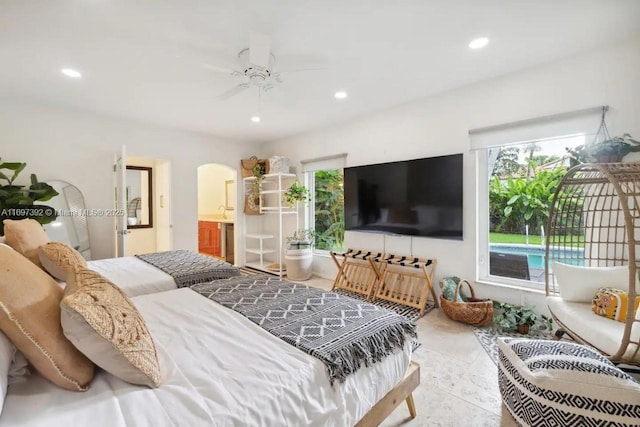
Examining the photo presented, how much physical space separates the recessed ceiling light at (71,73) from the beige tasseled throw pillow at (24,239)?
1486 mm

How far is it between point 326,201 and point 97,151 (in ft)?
11.1

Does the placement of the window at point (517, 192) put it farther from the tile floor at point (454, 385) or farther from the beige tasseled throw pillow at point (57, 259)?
the beige tasseled throw pillow at point (57, 259)

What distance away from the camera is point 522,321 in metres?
2.52

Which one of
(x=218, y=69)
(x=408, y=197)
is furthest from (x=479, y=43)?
(x=218, y=69)

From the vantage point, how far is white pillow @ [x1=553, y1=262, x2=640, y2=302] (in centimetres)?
202

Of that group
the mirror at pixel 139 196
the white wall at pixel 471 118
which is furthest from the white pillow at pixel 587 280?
the mirror at pixel 139 196

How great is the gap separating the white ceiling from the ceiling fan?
0.08 metres

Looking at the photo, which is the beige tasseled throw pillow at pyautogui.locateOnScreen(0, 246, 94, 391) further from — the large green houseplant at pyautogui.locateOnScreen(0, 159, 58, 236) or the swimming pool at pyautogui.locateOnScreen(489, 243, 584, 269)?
the swimming pool at pyautogui.locateOnScreen(489, 243, 584, 269)

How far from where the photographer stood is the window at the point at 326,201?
455 centimetres

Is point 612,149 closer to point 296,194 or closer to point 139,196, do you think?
point 296,194

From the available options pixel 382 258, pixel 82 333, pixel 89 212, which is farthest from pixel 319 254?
pixel 82 333

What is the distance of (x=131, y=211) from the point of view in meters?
5.25

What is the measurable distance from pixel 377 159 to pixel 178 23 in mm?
2694

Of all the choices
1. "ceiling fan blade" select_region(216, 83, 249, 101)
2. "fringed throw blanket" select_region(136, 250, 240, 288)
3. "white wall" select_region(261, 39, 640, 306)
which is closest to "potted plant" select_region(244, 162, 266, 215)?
"white wall" select_region(261, 39, 640, 306)
